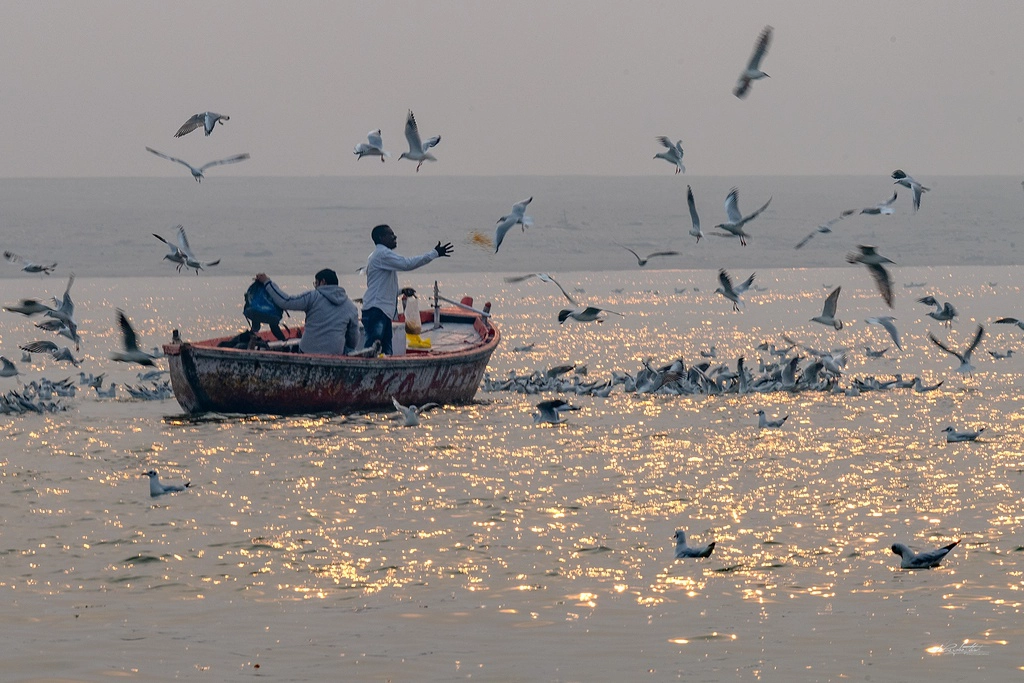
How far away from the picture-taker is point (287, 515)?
13.0 metres

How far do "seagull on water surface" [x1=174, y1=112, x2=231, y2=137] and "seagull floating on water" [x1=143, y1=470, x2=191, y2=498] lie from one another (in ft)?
23.4

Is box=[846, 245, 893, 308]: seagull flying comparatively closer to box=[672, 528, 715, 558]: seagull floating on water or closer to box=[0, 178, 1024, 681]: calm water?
box=[0, 178, 1024, 681]: calm water

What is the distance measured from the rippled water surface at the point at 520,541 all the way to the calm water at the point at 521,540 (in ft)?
0.11

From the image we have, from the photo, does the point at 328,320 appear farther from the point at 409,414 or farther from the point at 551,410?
the point at 551,410

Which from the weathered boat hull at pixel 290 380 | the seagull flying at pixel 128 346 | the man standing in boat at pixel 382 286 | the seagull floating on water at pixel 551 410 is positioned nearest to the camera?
the seagull flying at pixel 128 346

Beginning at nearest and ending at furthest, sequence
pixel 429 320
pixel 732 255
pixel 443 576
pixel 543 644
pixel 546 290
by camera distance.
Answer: pixel 543 644 < pixel 443 576 < pixel 429 320 < pixel 546 290 < pixel 732 255

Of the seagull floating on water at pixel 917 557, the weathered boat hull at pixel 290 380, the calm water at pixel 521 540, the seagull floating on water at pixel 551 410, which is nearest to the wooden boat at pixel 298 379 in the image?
the weathered boat hull at pixel 290 380

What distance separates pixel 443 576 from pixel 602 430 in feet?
25.8

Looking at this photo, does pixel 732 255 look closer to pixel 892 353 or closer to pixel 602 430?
pixel 892 353

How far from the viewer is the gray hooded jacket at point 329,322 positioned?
1956 centimetres

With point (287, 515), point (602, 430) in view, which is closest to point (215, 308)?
point (602, 430)

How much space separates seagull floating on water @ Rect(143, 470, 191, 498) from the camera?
44.8 ft

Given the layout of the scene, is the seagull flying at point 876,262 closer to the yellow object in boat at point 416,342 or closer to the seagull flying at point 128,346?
the yellow object in boat at point 416,342

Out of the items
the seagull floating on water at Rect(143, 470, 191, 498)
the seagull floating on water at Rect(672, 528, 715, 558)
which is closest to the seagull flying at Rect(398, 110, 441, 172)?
the seagull floating on water at Rect(143, 470, 191, 498)
